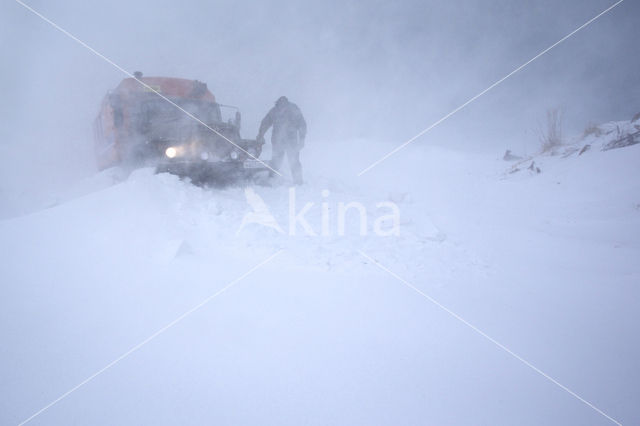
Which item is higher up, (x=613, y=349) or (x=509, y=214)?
(x=509, y=214)

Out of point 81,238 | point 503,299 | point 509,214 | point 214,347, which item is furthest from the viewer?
point 509,214

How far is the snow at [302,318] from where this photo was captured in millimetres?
1316

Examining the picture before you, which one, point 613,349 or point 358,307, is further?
point 358,307

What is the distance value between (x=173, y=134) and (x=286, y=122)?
232cm

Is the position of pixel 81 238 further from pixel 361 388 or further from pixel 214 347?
pixel 361 388

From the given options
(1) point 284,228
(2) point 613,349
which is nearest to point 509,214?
(2) point 613,349

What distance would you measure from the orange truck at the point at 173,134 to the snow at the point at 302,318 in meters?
1.03

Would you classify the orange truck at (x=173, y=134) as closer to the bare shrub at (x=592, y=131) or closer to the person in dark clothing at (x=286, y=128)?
the person in dark clothing at (x=286, y=128)

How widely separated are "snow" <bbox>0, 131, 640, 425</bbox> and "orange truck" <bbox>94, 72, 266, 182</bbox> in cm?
103

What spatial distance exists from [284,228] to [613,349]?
3114 millimetres

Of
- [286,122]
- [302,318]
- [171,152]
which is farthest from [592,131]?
[171,152]

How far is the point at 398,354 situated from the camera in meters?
1.65

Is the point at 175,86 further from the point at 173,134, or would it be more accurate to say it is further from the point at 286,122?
the point at 286,122

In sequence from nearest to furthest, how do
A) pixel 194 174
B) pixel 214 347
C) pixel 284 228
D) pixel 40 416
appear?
pixel 40 416
pixel 214 347
pixel 284 228
pixel 194 174
